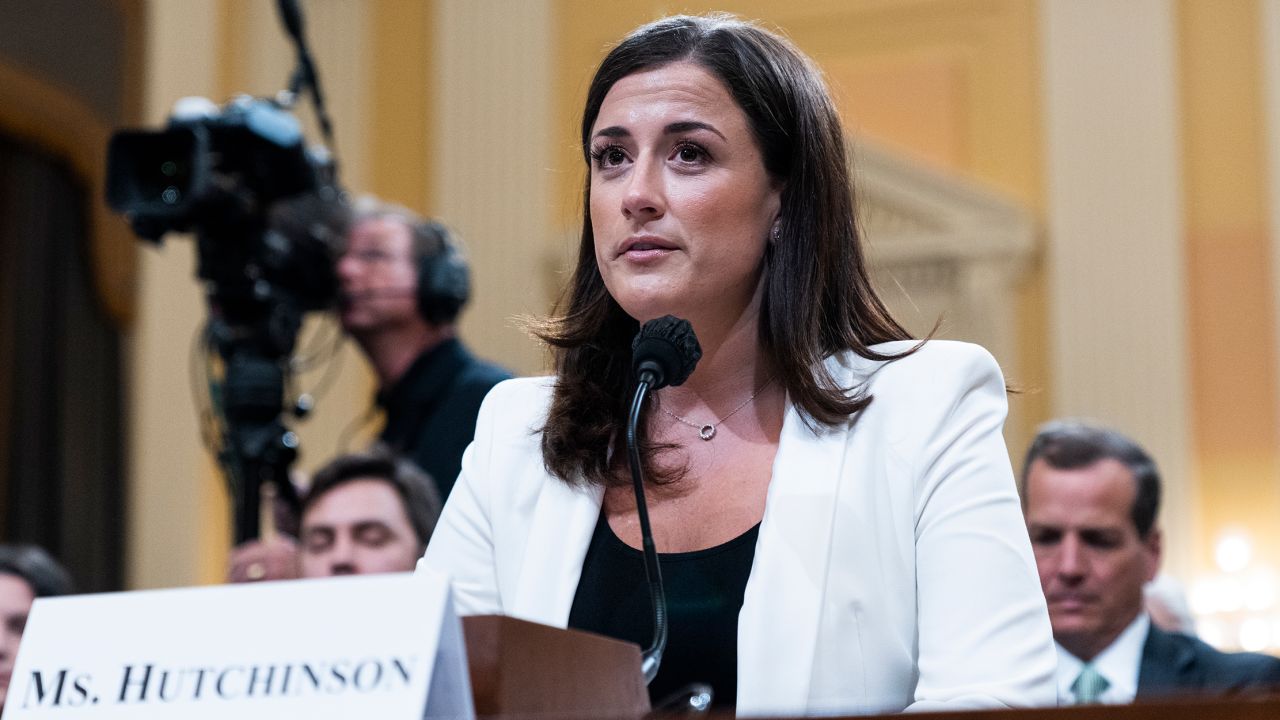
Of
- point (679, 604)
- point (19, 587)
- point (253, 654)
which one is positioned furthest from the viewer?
point (19, 587)

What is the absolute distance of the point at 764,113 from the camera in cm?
165

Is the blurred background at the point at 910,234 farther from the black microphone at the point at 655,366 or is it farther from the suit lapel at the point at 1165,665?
the black microphone at the point at 655,366

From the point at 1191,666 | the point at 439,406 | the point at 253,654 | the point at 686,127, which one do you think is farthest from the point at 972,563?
the point at 439,406

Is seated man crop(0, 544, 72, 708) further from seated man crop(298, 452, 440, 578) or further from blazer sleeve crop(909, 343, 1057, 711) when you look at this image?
blazer sleeve crop(909, 343, 1057, 711)

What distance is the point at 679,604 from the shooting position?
1.52m

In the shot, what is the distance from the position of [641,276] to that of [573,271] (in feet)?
0.80

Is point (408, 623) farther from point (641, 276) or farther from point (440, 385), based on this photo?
point (440, 385)

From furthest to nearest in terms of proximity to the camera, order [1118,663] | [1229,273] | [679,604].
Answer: [1229,273] → [1118,663] → [679,604]

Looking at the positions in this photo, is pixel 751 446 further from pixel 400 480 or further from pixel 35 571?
pixel 35 571

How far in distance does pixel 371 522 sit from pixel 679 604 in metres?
1.43

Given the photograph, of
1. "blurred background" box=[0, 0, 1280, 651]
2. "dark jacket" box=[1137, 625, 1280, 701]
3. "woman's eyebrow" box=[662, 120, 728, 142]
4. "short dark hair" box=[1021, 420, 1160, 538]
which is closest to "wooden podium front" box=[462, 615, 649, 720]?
"woman's eyebrow" box=[662, 120, 728, 142]

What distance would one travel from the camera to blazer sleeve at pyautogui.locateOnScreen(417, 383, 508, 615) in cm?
163

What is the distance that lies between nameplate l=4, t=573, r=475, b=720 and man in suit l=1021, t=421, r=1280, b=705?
1829mm

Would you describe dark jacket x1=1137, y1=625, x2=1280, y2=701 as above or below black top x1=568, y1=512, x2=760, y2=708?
below
